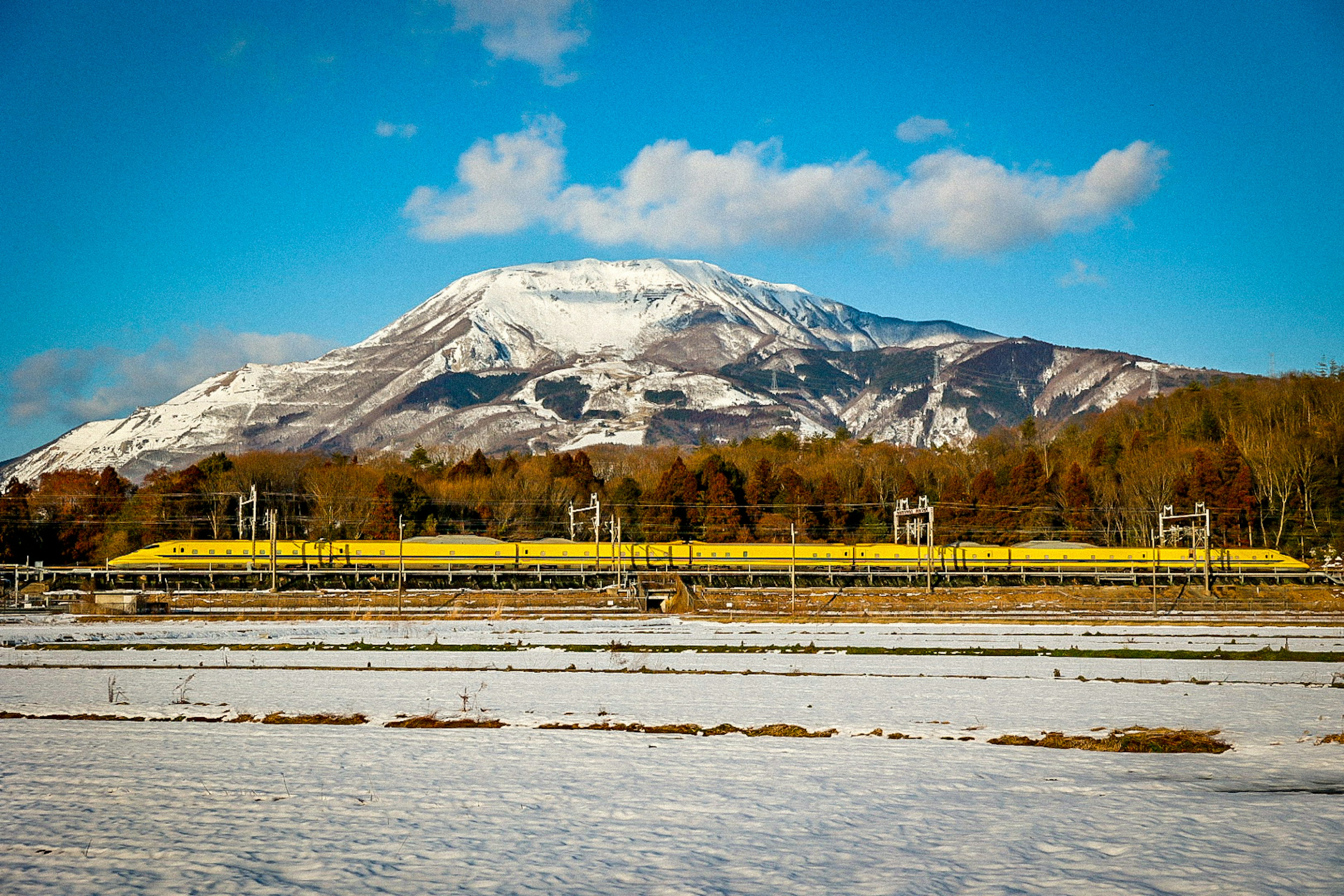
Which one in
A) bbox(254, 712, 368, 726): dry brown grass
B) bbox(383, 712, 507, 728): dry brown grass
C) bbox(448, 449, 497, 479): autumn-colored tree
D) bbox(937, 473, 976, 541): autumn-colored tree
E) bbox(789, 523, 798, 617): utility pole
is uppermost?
bbox(448, 449, 497, 479): autumn-colored tree

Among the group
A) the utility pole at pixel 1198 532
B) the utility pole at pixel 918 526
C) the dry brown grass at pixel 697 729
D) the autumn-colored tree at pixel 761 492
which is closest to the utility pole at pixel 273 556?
the utility pole at pixel 918 526

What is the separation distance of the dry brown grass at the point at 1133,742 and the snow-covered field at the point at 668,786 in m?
0.42

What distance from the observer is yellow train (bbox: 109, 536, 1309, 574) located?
6588cm

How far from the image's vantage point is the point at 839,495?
102250 mm

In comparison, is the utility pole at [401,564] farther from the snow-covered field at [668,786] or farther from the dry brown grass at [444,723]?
the dry brown grass at [444,723]

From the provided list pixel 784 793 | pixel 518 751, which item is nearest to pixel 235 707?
pixel 518 751

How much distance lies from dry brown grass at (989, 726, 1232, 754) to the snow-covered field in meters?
0.42

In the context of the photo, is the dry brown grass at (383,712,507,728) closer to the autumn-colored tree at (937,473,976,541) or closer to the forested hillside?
the forested hillside

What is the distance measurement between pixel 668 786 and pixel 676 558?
5676cm

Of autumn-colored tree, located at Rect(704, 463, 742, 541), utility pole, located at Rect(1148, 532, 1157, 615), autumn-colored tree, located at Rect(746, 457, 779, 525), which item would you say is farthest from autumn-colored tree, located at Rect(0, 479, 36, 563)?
utility pole, located at Rect(1148, 532, 1157, 615)

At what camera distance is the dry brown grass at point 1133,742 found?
14.6 metres

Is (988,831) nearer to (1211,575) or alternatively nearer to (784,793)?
(784,793)

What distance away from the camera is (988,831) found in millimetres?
10070

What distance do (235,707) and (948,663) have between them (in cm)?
1714
